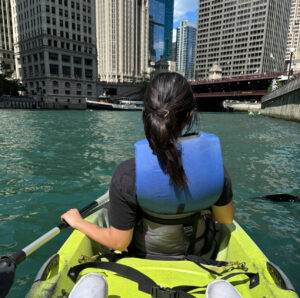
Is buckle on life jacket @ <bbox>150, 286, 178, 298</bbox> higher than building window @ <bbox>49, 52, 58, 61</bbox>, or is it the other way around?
building window @ <bbox>49, 52, 58, 61</bbox>

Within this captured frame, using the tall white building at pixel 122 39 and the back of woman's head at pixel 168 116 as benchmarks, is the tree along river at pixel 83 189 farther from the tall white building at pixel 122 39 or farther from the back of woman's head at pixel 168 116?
the tall white building at pixel 122 39

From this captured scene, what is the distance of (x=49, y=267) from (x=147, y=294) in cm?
95

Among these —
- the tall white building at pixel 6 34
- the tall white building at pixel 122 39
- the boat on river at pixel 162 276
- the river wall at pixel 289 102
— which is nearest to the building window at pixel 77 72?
the tall white building at pixel 6 34

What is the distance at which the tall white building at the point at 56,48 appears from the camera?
63750 mm

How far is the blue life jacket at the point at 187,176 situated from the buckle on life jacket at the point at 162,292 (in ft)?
1.63

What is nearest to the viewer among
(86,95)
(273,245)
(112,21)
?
(273,245)

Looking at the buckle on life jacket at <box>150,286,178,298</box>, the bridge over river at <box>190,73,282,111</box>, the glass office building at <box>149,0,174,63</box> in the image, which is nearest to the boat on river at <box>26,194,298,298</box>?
the buckle on life jacket at <box>150,286,178,298</box>

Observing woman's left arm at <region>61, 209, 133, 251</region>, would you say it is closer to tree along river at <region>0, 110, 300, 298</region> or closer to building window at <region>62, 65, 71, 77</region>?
tree along river at <region>0, 110, 300, 298</region>

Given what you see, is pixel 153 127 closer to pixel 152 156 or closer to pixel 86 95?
pixel 152 156

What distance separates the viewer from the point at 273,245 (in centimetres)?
417

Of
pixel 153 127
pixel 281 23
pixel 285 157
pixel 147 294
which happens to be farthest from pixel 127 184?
pixel 281 23

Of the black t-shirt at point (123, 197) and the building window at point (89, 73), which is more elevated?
the building window at point (89, 73)

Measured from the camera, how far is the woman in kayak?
1638 mm

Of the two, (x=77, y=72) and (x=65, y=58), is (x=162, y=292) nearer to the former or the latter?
(x=65, y=58)
